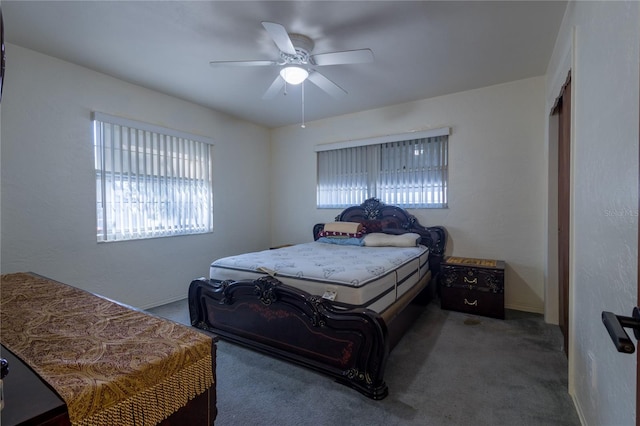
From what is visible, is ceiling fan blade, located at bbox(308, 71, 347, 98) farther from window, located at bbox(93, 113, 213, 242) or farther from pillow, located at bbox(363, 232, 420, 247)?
window, located at bbox(93, 113, 213, 242)

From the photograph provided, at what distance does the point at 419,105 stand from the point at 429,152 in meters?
0.65

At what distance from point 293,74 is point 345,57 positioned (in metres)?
0.50

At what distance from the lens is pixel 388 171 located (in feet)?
13.9

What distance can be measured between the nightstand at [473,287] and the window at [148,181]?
3245 mm

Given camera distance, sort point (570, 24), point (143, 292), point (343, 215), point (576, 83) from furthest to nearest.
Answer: point (343, 215) → point (143, 292) → point (570, 24) → point (576, 83)

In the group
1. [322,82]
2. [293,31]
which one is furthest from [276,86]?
[293,31]

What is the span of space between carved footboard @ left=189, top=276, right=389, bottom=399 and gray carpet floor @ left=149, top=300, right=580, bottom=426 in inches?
4.4

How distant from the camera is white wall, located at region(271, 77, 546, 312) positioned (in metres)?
3.29

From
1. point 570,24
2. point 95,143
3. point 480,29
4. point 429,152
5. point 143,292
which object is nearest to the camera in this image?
point 570,24

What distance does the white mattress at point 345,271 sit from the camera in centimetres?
206

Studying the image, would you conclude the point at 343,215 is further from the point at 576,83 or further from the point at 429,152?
the point at 576,83

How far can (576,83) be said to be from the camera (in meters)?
1.77

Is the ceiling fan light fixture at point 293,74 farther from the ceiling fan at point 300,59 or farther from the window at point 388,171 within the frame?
the window at point 388,171

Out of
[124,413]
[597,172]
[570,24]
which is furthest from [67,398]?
[570,24]
